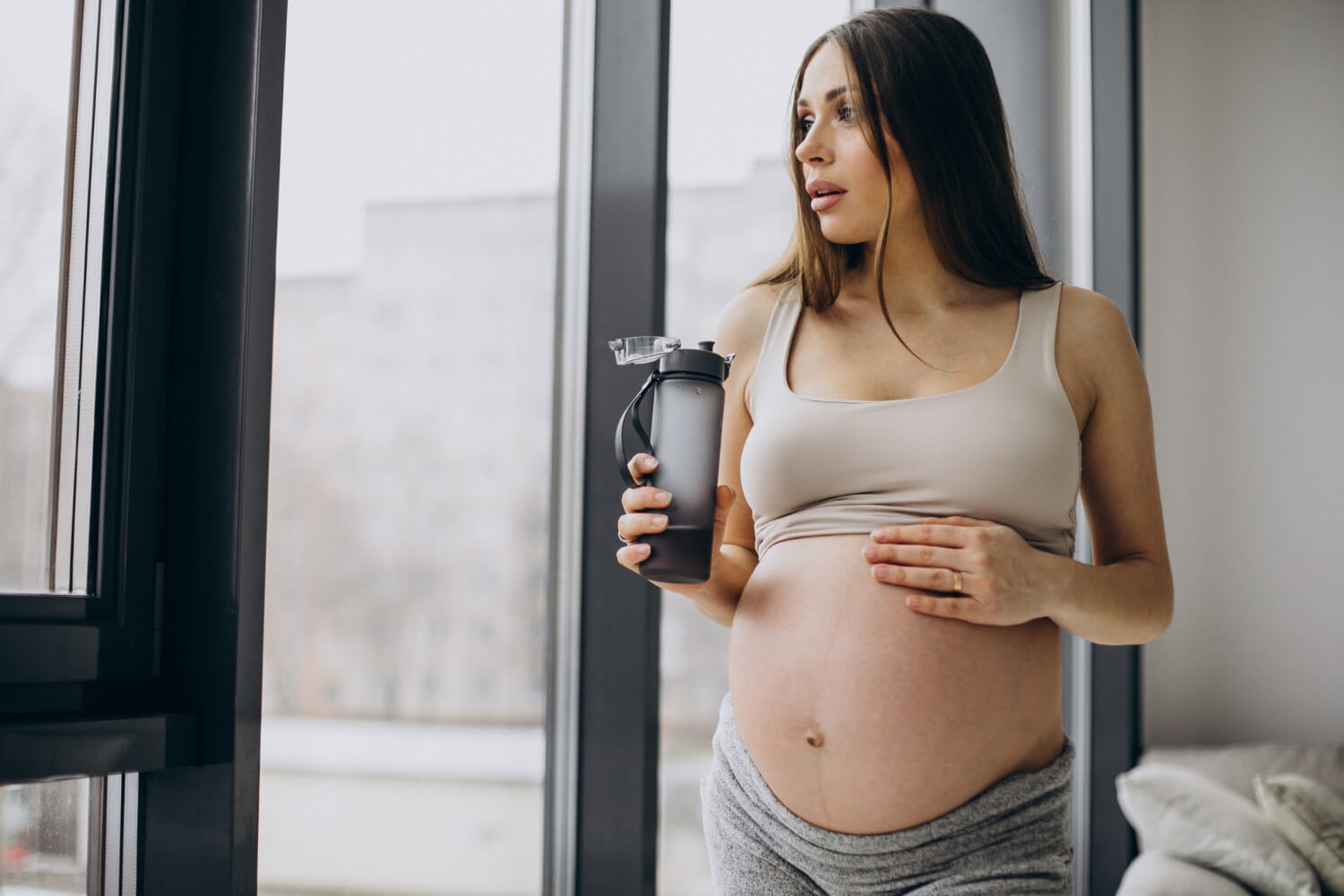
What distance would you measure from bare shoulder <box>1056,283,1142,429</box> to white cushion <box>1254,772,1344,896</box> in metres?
1.50

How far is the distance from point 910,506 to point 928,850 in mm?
321

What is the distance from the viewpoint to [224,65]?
117cm

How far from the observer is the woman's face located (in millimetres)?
1154

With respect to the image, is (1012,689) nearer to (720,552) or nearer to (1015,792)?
(1015,792)

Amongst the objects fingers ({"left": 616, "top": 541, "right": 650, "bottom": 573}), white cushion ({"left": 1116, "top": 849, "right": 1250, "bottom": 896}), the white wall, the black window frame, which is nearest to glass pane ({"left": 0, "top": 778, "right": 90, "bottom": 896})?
the black window frame

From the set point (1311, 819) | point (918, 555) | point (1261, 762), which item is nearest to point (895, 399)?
point (918, 555)

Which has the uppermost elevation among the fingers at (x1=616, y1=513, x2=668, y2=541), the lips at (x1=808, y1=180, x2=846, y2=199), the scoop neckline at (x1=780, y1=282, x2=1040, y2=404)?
the lips at (x1=808, y1=180, x2=846, y2=199)

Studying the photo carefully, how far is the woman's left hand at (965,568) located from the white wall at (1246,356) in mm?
2404

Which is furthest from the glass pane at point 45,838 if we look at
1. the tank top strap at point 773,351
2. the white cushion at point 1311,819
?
the white cushion at point 1311,819

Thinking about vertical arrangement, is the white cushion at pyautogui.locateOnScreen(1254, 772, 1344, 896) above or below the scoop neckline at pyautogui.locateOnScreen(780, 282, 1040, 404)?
below

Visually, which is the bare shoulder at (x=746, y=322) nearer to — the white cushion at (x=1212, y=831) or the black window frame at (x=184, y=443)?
the black window frame at (x=184, y=443)

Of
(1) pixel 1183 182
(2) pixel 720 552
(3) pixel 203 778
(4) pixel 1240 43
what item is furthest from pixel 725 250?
(4) pixel 1240 43

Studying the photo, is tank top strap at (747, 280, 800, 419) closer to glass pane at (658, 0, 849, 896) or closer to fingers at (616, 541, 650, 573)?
fingers at (616, 541, 650, 573)

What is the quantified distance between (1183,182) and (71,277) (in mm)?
3143
